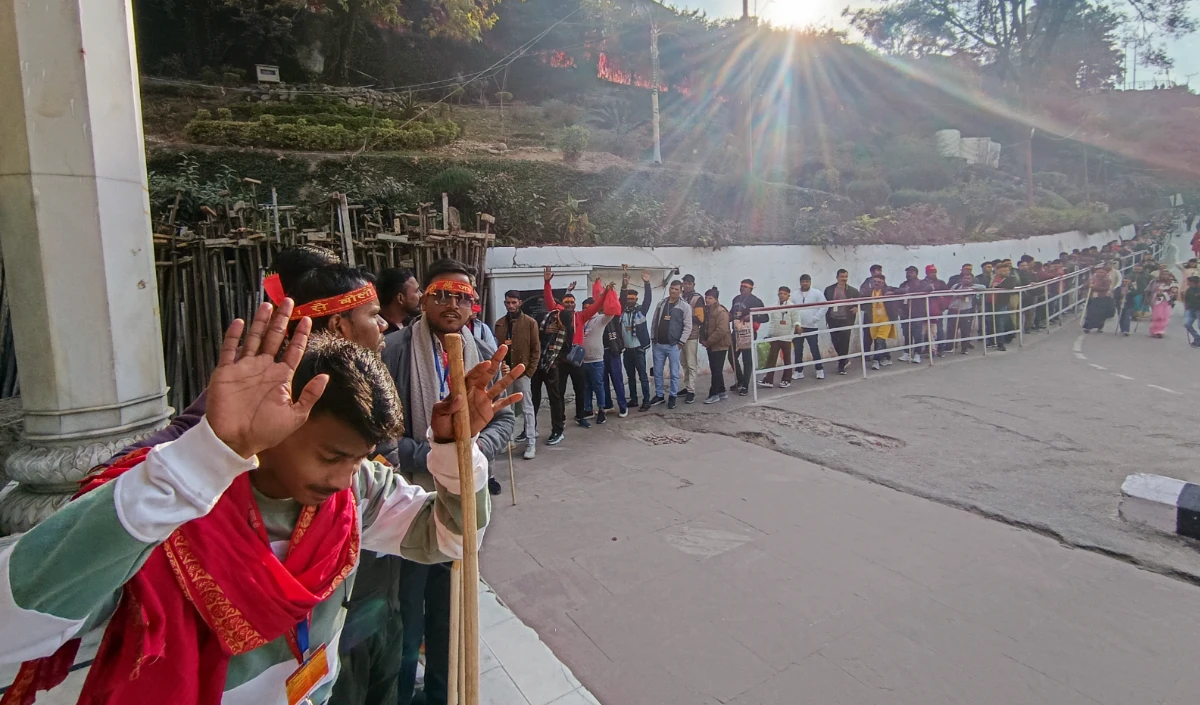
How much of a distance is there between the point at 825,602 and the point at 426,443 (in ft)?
7.36

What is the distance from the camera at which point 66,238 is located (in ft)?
8.16

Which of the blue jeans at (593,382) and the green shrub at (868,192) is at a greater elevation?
the green shrub at (868,192)

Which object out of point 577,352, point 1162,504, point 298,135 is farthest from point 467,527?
point 298,135

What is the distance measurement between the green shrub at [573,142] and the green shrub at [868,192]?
29.8ft

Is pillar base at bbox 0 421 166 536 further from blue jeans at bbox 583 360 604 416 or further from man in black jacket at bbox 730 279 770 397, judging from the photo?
man in black jacket at bbox 730 279 770 397

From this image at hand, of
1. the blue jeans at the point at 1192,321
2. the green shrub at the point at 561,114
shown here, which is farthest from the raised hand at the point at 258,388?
the green shrub at the point at 561,114

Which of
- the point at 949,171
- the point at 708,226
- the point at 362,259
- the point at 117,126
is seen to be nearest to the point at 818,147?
the point at 949,171

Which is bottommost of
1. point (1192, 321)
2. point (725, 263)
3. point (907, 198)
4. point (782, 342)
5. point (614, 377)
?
point (614, 377)

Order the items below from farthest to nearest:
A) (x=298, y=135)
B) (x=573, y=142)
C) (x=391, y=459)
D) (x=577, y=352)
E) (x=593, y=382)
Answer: (x=573, y=142) < (x=298, y=135) < (x=593, y=382) < (x=577, y=352) < (x=391, y=459)

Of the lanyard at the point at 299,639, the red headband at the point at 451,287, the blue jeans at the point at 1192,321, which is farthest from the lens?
the blue jeans at the point at 1192,321

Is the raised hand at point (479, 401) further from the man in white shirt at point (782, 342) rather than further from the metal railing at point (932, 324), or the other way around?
the man in white shirt at point (782, 342)

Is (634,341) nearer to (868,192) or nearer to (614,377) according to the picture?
(614,377)

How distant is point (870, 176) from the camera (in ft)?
71.7

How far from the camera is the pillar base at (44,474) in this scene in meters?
2.45
